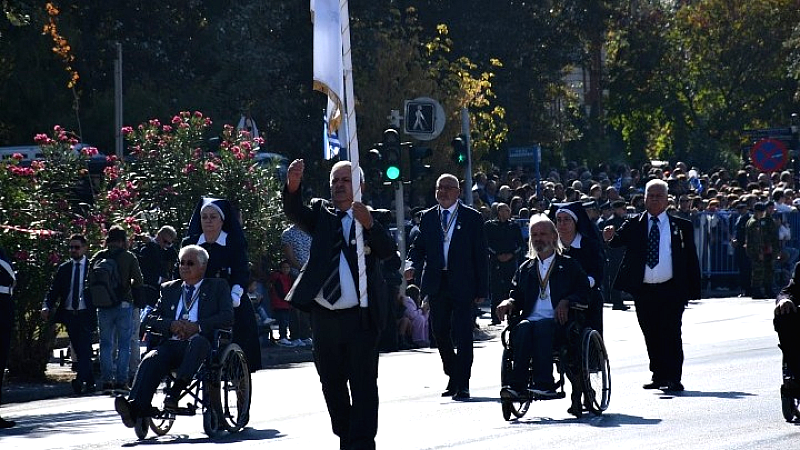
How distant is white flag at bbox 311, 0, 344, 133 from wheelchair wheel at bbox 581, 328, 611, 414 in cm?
363

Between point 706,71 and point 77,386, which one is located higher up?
point 706,71

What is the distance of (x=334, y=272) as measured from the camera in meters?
11.4

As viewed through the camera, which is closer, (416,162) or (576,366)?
(576,366)

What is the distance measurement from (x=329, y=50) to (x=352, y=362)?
1.86 m

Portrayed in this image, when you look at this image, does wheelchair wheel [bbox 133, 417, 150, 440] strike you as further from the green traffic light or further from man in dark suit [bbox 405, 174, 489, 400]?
the green traffic light

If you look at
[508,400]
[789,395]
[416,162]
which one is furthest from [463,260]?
[416,162]

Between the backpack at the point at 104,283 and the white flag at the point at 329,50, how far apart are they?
28.3 ft

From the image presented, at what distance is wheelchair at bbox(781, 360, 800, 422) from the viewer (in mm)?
13455

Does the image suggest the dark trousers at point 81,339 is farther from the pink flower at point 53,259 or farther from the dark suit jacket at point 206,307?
the dark suit jacket at point 206,307

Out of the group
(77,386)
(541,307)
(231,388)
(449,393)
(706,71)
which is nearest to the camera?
(231,388)

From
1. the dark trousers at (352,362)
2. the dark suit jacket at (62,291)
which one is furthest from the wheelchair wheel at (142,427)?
the dark suit jacket at (62,291)

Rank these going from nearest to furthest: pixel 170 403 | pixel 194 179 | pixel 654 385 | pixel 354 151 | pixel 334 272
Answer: pixel 354 151
pixel 334 272
pixel 170 403
pixel 654 385
pixel 194 179

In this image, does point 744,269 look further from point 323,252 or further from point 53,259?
point 323,252

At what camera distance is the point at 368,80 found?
38531 millimetres
